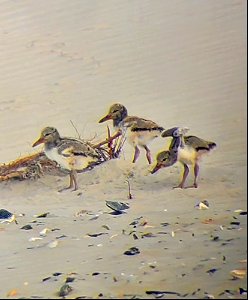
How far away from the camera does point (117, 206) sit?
59.4 inches

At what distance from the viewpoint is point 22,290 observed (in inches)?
58.3

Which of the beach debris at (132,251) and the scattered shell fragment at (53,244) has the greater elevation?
the scattered shell fragment at (53,244)

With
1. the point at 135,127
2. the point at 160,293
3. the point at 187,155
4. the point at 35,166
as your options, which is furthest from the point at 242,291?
the point at 35,166

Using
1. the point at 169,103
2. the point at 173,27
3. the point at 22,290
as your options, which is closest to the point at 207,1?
the point at 173,27

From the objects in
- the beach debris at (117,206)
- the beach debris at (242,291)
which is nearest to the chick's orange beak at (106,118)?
the beach debris at (117,206)

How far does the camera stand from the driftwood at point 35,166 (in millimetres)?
1530

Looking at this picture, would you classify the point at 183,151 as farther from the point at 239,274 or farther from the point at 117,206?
the point at 239,274

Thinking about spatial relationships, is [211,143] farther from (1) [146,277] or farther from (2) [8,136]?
(2) [8,136]

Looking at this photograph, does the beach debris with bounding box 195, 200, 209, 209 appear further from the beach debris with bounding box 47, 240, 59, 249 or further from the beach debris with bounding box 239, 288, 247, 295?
the beach debris with bounding box 47, 240, 59, 249

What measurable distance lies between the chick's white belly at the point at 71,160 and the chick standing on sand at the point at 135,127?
0.39ft

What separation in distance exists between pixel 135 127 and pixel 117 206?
22 centimetres

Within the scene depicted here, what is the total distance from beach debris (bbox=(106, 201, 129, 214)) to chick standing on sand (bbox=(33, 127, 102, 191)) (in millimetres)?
105

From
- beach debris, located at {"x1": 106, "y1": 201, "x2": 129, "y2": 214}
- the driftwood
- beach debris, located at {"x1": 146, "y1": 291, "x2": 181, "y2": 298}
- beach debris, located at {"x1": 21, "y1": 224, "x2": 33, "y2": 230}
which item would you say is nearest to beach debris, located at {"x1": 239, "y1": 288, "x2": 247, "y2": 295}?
beach debris, located at {"x1": 146, "y1": 291, "x2": 181, "y2": 298}

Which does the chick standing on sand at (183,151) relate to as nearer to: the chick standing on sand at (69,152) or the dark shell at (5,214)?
the chick standing on sand at (69,152)
